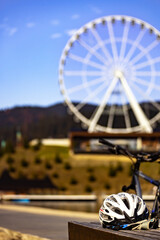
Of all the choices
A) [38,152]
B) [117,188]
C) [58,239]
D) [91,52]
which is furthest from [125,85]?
[58,239]

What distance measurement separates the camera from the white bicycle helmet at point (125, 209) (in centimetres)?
453

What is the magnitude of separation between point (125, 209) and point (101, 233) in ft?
0.90

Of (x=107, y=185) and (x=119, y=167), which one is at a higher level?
(x=119, y=167)

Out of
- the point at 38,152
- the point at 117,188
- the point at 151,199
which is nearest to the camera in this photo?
the point at 151,199

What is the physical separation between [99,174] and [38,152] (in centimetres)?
1852

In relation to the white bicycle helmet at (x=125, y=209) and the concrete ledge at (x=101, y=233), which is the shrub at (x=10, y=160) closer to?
the concrete ledge at (x=101, y=233)

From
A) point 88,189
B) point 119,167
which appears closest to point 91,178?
point 88,189

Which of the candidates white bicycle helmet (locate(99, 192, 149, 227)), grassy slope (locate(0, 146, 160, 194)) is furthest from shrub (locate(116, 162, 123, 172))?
white bicycle helmet (locate(99, 192, 149, 227))

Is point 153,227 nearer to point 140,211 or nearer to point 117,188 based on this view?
point 140,211

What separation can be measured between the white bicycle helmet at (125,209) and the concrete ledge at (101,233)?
4.7 inches

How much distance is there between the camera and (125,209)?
4.53 m

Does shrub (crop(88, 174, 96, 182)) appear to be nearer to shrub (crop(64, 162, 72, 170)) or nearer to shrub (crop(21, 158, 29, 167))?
shrub (crop(64, 162, 72, 170))

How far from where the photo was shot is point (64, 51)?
55250 mm

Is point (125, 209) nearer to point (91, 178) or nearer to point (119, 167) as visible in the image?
point (91, 178)
